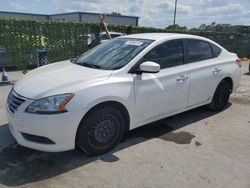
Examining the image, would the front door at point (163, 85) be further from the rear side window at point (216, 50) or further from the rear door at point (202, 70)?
the rear side window at point (216, 50)

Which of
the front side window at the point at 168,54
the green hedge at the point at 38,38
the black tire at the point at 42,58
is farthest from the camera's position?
the black tire at the point at 42,58

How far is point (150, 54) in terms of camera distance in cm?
451

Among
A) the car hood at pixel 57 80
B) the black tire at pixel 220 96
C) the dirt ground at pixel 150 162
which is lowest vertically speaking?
the dirt ground at pixel 150 162

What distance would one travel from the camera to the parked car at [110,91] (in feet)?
11.6

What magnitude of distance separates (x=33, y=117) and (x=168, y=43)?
2568 millimetres

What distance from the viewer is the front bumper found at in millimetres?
3458

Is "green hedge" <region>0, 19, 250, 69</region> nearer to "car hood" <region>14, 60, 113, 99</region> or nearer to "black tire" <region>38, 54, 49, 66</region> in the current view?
"black tire" <region>38, 54, 49, 66</region>

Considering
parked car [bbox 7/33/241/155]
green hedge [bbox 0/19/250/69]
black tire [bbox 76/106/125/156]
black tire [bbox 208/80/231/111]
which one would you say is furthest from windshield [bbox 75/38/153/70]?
green hedge [bbox 0/19/250/69]

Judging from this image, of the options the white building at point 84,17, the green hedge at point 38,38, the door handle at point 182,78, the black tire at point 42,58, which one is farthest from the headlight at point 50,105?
the white building at point 84,17

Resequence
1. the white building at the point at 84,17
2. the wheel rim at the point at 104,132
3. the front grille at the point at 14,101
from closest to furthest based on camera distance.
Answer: the front grille at the point at 14,101, the wheel rim at the point at 104,132, the white building at the point at 84,17

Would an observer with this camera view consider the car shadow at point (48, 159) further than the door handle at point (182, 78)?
No

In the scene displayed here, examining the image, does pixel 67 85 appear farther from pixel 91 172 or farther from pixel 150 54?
pixel 150 54

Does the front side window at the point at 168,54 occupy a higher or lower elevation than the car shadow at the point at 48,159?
higher

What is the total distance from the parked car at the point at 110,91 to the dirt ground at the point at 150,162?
0.29 metres
